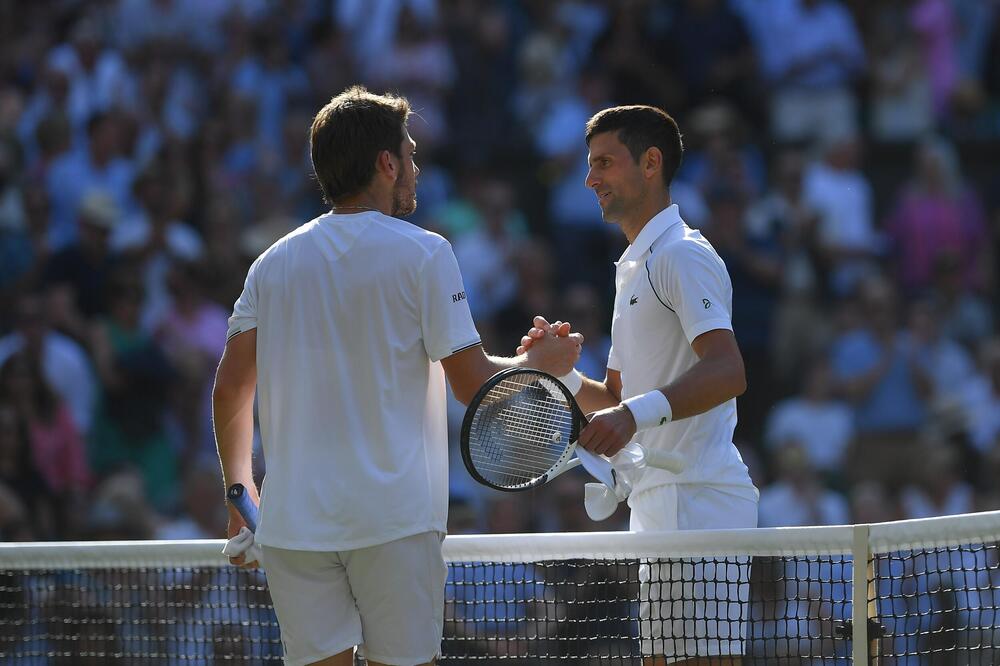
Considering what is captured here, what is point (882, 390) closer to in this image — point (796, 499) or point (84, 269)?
point (796, 499)

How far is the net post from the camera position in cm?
385

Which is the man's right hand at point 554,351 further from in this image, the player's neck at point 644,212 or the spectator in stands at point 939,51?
the spectator in stands at point 939,51

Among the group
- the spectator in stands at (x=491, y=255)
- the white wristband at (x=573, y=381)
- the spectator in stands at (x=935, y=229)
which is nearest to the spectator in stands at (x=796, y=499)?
the spectator in stands at (x=935, y=229)

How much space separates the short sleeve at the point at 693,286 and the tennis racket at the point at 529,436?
0.45 metres

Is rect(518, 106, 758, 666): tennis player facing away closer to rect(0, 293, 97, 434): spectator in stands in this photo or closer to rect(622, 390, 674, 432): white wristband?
rect(622, 390, 674, 432): white wristband

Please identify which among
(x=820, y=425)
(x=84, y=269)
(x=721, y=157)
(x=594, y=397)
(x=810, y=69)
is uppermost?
(x=810, y=69)

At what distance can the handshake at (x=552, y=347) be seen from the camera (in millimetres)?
3926

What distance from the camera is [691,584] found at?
4.01 meters

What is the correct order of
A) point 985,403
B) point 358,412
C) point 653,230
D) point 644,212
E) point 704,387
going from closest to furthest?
point 358,412
point 704,387
point 653,230
point 644,212
point 985,403

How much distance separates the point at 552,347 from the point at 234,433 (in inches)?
34.9

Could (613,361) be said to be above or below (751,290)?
below

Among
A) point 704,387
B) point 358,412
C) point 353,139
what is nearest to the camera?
point 358,412

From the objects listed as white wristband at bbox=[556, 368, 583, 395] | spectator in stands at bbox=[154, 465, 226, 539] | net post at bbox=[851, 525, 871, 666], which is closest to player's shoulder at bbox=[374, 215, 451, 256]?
white wristband at bbox=[556, 368, 583, 395]

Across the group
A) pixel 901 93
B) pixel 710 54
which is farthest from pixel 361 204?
pixel 901 93
